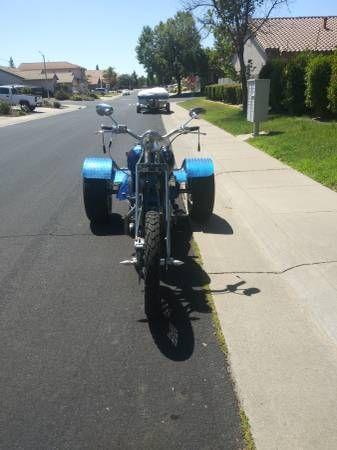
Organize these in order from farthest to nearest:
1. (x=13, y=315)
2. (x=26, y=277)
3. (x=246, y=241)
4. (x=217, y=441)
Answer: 1. (x=246, y=241)
2. (x=26, y=277)
3. (x=13, y=315)
4. (x=217, y=441)

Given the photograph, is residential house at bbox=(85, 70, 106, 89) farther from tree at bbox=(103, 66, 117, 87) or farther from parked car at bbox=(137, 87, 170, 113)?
parked car at bbox=(137, 87, 170, 113)

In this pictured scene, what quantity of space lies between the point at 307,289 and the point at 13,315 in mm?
2563

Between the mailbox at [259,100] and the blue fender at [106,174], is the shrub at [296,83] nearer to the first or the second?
the mailbox at [259,100]

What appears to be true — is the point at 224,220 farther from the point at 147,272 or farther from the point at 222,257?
the point at 147,272

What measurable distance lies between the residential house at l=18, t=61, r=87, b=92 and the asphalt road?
98499 millimetres

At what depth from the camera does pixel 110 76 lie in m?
154

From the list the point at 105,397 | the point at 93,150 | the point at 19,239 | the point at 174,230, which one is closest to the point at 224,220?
the point at 174,230

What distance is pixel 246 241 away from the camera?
232 inches

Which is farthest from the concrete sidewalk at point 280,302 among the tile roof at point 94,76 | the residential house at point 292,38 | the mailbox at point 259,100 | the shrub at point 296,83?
the tile roof at point 94,76

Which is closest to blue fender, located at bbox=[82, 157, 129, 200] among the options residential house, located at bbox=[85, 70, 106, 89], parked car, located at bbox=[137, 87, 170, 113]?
parked car, located at bbox=[137, 87, 170, 113]

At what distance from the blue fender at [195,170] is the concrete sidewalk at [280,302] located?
0.69 meters

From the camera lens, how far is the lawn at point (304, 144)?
9.26m

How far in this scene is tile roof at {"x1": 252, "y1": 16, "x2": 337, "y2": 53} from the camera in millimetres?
32603

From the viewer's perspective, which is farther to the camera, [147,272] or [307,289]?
[307,289]
